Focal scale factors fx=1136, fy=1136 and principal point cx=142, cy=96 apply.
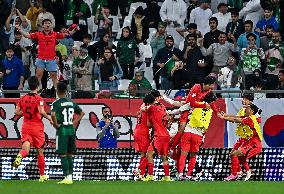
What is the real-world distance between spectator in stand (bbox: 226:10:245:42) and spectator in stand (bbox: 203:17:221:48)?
1.73ft

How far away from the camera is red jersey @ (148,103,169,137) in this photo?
25.0 metres

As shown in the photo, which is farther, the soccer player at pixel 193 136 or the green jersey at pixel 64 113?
the soccer player at pixel 193 136

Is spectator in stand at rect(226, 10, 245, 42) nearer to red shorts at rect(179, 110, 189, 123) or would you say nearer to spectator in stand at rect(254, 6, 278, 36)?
spectator in stand at rect(254, 6, 278, 36)

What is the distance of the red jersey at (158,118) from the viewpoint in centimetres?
2498

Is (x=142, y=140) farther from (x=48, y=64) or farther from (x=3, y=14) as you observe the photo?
(x=3, y=14)

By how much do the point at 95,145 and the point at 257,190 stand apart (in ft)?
28.5

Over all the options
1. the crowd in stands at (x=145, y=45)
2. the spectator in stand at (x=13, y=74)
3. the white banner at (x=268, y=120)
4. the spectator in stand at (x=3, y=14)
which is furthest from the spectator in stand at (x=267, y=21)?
the spectator in stand at (x=3, y=14)

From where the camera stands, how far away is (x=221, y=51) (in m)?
30.8


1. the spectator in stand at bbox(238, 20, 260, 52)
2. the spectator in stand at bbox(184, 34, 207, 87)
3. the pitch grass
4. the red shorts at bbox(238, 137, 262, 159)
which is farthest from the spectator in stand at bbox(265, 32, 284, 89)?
the pitch grass

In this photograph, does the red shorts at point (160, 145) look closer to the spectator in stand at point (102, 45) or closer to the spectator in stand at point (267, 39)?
the spectator in stand at point (267, 39)

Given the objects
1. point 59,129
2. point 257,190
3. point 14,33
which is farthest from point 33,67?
point 257,190

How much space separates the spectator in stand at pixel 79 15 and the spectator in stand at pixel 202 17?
11.5ft

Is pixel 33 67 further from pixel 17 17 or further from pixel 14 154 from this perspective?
pixel 14 154

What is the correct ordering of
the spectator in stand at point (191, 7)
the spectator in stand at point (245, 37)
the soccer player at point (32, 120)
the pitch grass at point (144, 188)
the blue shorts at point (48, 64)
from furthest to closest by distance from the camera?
the spectator in stand at point (191, 7)
the spectator in stand at point (245, 37)
the blue shorts at point (48, 64)
the soccer player at point (32, 120)
the pitch grass at point (144, 188)
